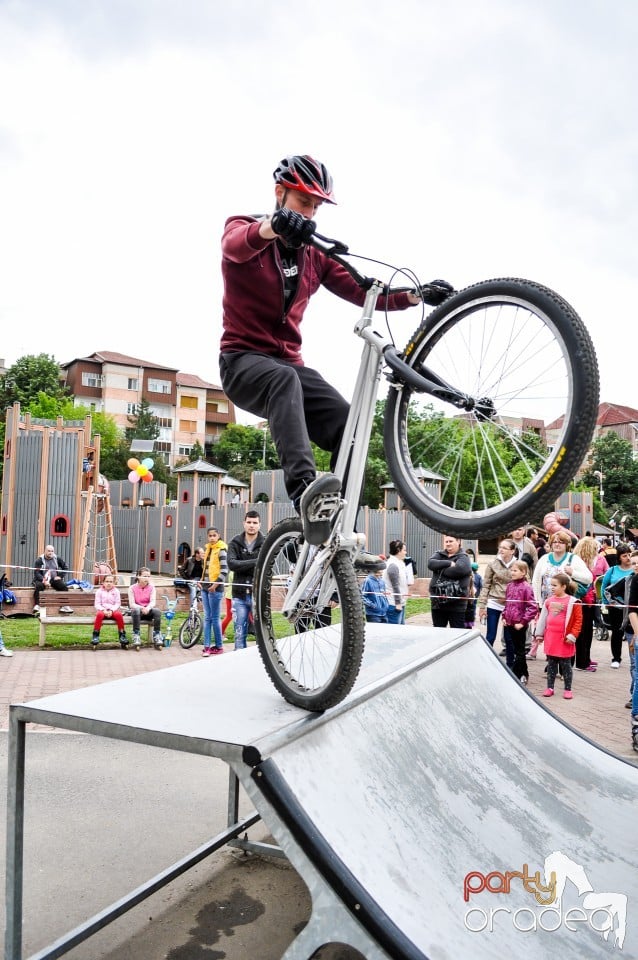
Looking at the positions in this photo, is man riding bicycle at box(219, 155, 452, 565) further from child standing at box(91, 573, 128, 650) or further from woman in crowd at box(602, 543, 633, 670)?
child standing at box(91, 573, 128, 650)

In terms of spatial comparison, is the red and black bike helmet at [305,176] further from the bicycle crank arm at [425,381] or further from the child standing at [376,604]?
the child standing at [376,604]

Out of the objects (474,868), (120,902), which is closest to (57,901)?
(120,902)

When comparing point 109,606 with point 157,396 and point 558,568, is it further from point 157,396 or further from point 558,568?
point 157,396

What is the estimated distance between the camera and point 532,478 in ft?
8.16

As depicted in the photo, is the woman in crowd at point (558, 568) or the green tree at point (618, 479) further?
the green tree at point (618, 479)

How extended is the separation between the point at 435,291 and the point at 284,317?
763 millimetres

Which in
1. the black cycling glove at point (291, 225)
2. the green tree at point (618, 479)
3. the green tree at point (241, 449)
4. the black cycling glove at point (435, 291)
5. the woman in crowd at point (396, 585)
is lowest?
the woman in crowd at point (396, 585)

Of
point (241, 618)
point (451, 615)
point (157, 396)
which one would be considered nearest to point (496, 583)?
point (451, 615)

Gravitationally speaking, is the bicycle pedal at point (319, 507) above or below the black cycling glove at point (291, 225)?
below

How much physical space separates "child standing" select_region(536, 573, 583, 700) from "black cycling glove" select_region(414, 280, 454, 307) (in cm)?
583

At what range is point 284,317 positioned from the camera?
3438 mm

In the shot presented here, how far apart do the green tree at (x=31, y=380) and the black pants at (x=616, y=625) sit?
177 feet

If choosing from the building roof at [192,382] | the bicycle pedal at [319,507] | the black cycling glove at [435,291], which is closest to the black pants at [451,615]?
the bicycle pedal at [319,507]

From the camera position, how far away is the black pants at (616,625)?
9633mm
